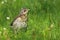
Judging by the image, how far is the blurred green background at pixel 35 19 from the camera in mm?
6898

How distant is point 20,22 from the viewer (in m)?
7.31

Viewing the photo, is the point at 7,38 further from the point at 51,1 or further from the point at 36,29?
the point at 51,1

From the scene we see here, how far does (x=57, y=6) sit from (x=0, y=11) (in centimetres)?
150

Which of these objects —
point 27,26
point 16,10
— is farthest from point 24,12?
point 16,10

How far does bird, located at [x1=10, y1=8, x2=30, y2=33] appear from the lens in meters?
7.21

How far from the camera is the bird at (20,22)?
7.21 meters

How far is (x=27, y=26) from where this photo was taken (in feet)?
24.2

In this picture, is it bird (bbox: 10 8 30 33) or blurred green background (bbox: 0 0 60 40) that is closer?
blurred green background (bbox: 0 0 60 40)

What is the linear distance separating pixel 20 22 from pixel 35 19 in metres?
0.62

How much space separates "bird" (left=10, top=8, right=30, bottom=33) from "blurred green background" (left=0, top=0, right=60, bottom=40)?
0.35ft

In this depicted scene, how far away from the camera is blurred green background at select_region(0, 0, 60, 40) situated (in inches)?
272

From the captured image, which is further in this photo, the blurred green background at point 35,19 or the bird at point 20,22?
the bird at point 20,22

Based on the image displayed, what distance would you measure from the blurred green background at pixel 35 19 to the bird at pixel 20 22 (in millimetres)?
108

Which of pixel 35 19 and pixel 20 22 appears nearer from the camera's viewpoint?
pixel 20 22
